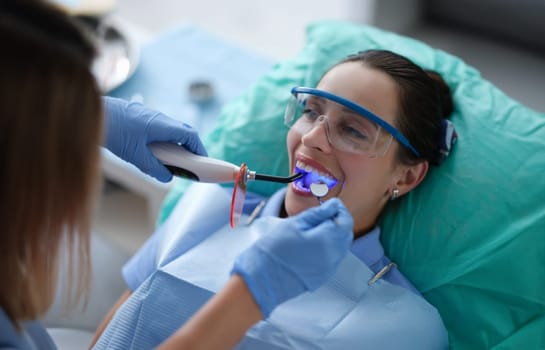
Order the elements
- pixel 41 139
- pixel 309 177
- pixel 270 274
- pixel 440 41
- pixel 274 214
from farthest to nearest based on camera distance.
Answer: pixel 440 41
pixel 274 214
pixel 309 177
pixel 270 274
pixel 41 139

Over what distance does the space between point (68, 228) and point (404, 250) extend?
2.94 feet

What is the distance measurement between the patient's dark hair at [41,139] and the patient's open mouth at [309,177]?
60 cm

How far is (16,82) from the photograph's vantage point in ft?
2.68

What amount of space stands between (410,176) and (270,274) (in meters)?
0.61

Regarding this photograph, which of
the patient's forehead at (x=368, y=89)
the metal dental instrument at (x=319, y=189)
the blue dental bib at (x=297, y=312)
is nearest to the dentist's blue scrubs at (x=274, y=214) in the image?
the blue dental bib at (x=297, y=312)

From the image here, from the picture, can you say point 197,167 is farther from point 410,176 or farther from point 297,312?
point 410,176

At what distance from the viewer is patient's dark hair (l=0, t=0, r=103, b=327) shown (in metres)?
0.82

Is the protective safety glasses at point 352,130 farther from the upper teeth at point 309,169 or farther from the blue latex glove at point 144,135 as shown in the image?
the blue latex glove at point 144,135

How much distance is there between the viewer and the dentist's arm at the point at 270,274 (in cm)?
100

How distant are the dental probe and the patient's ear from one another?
0.91ft

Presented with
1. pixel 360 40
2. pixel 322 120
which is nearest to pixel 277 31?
pixel 360 40

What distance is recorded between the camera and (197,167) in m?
1.36

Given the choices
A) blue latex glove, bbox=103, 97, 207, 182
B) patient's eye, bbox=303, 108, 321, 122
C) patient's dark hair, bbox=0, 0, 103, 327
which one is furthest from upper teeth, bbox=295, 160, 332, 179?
patient's dark hair, bbox=0, 0, 103, 327

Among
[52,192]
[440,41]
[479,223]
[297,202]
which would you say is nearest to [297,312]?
[297,202]
